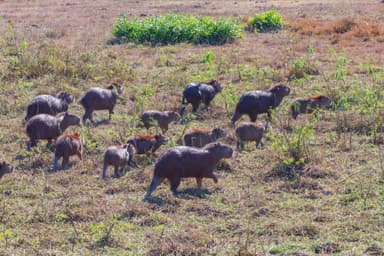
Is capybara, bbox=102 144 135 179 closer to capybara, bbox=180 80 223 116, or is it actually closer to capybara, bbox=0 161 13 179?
capybara, bbox=0 161 13 179

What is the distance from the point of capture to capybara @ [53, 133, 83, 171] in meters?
10.3

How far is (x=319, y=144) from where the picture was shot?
1108cm

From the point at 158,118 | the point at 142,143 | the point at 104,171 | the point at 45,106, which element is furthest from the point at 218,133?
the point at 45,106

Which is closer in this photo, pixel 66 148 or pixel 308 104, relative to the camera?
pixel 66 148

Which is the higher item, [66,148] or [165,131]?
[66,148]

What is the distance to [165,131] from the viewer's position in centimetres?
1223

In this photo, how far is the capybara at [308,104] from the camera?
12.6m

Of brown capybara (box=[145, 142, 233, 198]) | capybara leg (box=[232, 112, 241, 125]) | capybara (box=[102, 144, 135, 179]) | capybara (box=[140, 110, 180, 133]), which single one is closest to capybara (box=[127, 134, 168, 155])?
capybara (box=[102, 144, 135, 179])

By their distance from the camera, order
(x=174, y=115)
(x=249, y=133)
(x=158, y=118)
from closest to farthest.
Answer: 1. (x=249, y=133)
2. (x=158, y=118)
3. (x=174, y=115)

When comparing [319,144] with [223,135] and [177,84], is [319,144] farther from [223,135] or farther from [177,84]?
[177,84]

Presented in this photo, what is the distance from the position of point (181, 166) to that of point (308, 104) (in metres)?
4.16

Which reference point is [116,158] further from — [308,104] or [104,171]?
[308,104]

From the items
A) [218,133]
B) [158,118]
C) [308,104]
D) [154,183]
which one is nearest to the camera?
[154,183]

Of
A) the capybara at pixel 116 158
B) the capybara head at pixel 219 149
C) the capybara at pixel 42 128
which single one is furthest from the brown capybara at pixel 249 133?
the capybara at pixel 42 128
